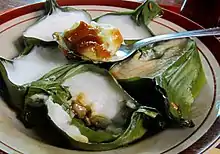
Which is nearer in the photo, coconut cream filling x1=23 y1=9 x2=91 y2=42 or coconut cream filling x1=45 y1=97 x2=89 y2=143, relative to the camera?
coconut cream filling x1=45 y1=97 x2=89 y2=143

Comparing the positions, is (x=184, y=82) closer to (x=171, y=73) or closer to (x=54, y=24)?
(x=171, y=73)

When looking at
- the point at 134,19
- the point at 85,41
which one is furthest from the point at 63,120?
the point at 134,19

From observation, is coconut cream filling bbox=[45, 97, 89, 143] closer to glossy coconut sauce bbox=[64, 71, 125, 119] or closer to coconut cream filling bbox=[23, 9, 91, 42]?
glossy coconut sauce bbox=[64, 71, 125, 119]

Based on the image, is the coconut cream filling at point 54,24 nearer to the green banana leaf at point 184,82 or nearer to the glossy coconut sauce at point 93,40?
the glossy coconut sauce at point 93,40

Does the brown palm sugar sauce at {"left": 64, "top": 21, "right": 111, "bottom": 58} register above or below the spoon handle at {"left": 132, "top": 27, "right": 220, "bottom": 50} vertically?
above

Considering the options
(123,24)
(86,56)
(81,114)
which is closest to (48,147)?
(81,114)

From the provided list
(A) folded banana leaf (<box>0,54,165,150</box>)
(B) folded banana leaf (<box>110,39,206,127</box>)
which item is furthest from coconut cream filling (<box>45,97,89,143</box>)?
(B) folded banana leaf (<box>110,39,206,127</box>)

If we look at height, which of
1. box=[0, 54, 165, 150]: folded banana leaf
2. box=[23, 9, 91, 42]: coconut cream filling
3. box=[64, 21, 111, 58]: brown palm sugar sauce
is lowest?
box=[0, 54, 165, 150]: folded banana leaf
